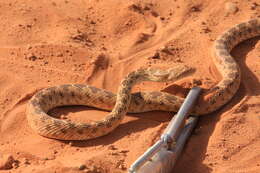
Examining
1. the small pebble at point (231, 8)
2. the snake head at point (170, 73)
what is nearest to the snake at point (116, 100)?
the snake head at point (170, 73)

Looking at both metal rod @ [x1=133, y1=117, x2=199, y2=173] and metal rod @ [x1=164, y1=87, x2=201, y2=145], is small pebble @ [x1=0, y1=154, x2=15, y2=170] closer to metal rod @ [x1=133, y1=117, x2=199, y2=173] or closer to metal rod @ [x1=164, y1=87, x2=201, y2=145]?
metal rod @ [x1=133, y1=117, x2=199, y2=173]

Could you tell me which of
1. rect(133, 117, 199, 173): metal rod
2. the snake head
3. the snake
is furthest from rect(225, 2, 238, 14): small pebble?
rect(133, 117, 199, 173): metal rod

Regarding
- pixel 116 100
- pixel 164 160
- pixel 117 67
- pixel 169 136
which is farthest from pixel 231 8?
pixel 164 160

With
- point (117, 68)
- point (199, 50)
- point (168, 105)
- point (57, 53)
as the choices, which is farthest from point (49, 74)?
point (199, 50)

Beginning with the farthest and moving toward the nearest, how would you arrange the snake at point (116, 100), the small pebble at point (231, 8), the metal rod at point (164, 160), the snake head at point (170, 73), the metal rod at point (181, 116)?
the small pebble at point (231, 8), the snake head at point (170, 73), the snake at point (116, 100), the metal rod at point (181, 116), the metal rod at point (164, 160)

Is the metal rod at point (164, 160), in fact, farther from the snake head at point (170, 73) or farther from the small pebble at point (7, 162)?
the small pebble at point (7, 162)

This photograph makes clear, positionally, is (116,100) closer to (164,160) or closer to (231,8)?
(164,160)
